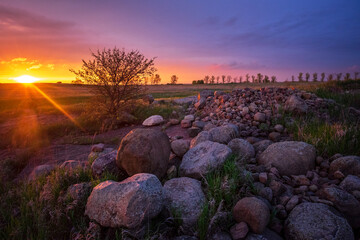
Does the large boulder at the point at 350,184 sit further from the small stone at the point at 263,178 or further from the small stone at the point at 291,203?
the small stone at the point at 263,178

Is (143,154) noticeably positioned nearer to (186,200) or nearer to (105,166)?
(105,166)

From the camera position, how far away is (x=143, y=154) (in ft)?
11.9

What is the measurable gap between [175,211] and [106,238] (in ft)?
3.07

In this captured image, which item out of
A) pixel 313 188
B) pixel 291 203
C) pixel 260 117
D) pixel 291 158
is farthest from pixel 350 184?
pixel 260 117

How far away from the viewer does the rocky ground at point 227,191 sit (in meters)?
2.46

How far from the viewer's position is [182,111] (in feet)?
36.2

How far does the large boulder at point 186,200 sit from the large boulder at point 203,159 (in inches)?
14.7

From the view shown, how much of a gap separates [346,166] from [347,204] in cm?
113

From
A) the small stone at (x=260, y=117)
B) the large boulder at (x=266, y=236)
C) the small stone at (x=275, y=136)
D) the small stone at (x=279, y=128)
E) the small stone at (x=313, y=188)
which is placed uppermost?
the small stone at (x=260, y=117)

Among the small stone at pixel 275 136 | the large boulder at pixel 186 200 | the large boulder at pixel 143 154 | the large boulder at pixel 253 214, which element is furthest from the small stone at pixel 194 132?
the large boulder at pixel 253 214

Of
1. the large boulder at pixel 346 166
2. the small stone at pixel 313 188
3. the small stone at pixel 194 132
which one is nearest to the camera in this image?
the small stone at pixel 313 188

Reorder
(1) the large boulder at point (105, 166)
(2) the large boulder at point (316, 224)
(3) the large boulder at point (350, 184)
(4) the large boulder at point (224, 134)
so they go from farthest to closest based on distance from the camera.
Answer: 1. (4) the large boulder at point (224, 134)
2. (1) the large boulder at point (105, 166)
3. (3) the large boulder at point (350, 184)
4. (2) the large boulder at point (316, 224)

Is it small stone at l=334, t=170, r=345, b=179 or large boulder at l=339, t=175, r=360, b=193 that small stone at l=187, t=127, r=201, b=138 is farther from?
large boulder at l=339, t=175, r=360, b=193

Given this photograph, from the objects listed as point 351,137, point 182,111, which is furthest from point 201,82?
point 351,137
